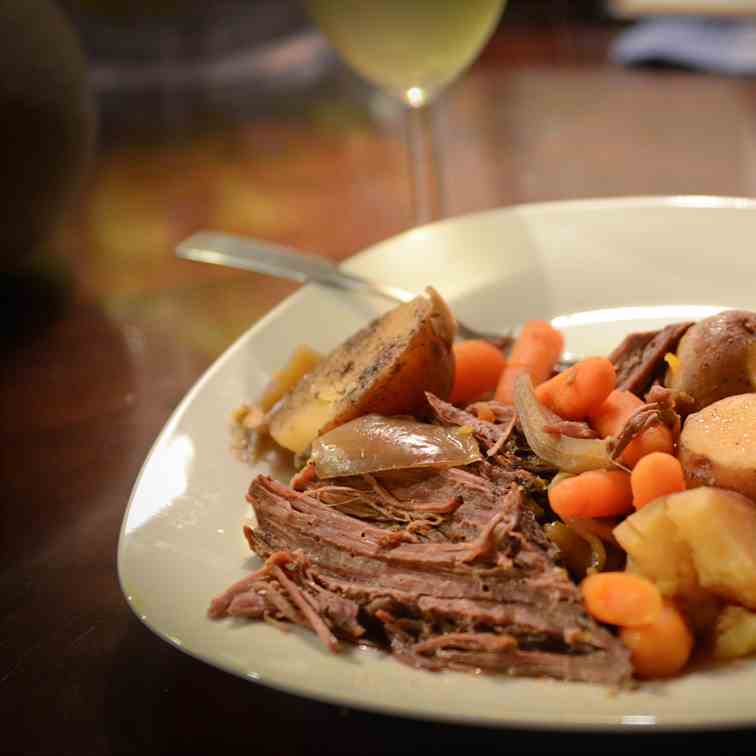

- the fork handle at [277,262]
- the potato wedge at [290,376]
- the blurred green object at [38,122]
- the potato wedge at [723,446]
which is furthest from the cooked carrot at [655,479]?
the blurred green object at [38,122]

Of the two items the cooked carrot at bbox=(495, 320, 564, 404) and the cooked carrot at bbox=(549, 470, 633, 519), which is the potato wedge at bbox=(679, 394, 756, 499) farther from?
the cooked carrot at bbox=(495, 320, 564, 404)

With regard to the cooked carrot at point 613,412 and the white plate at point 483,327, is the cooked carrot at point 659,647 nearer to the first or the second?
the white plate at point 483,327

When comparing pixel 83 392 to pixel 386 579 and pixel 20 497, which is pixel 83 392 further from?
pixel 386 579

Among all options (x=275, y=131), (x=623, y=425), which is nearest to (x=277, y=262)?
(x=623, y=425)

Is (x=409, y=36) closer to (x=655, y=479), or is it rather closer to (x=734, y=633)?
(x=655, y=479)

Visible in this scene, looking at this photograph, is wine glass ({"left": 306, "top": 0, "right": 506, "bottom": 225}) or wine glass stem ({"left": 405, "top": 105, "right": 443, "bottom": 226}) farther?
wine glass stem ({"left": 405, "top": 105, "right": 443, "bottom": 226})

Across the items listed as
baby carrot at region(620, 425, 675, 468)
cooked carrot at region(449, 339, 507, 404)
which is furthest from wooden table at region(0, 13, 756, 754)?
cooked carrot at region(449, 339, 507, 404)
